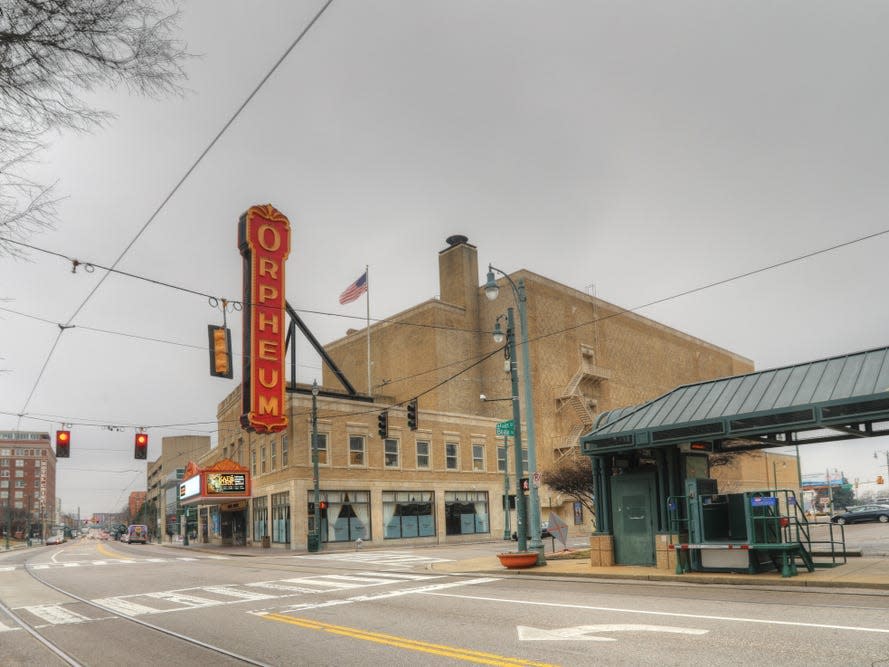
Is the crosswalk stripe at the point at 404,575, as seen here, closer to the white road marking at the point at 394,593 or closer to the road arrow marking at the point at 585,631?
the white road marking at the point at 394,593

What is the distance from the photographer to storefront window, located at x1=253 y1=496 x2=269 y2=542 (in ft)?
160

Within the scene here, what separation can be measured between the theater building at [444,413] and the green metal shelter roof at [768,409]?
82.2ft

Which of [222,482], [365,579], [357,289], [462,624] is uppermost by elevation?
[357,289]

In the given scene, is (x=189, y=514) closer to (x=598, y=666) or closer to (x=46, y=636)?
(x=46, y=636)

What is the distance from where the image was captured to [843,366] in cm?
1656

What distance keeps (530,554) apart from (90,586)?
12.7 m

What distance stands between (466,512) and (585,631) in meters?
→ 42.8

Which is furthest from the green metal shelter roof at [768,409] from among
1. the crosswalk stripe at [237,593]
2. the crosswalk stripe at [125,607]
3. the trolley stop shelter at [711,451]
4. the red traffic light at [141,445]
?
the red traffic light at [141,445]

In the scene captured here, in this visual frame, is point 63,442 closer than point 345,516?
Yes

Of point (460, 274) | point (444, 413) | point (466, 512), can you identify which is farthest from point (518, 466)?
point (460, 274)

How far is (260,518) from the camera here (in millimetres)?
50625

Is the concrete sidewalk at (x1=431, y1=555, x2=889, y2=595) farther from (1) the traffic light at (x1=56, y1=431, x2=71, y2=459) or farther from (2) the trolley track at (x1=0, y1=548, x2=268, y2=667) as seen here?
(1) the traffic light at (x1=56, y1=431, x2=71, y2=459)

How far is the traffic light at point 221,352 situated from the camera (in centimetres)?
3091

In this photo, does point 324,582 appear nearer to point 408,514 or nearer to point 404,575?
point 404,575
